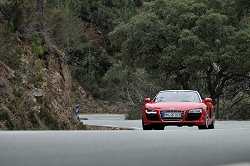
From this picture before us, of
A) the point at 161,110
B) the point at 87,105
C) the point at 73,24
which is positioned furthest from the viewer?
the point at 73,24

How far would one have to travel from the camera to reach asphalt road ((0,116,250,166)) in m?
2.22

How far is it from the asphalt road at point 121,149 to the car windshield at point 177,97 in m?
15.2

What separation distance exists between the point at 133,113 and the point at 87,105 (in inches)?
817

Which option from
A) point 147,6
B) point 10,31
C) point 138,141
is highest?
point 138,141

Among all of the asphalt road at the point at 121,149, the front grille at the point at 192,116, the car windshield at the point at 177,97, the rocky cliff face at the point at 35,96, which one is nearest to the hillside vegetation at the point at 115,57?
the rocky cliff face at the point at 35,96

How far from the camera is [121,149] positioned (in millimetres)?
2328

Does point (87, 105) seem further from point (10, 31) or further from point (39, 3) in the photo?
point (10, 31)

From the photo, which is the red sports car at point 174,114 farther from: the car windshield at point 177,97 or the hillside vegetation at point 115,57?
the hillside vegetation at point 115,57

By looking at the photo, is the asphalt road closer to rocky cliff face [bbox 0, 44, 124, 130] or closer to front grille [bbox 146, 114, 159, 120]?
front grille [bbox 146, 114, 159, 120]

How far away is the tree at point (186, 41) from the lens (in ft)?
140

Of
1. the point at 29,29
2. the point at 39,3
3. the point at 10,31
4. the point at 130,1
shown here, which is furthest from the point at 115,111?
the point at 10,31

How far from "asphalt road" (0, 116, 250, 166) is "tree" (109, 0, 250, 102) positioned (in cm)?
3929

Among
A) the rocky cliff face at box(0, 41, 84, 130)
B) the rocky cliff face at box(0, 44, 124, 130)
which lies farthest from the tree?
the rocky cliff face at box(0, 41, 84, 130)

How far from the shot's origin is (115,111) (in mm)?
72625
